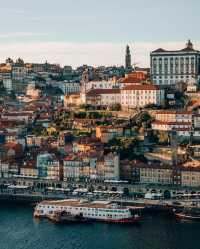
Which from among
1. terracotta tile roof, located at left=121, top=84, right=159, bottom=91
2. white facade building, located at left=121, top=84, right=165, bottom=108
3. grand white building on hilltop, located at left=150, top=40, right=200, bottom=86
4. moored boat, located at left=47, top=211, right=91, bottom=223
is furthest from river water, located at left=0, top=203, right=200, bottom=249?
grand white building on hilltop, located at left=150, top=40, right=200, bottom=86

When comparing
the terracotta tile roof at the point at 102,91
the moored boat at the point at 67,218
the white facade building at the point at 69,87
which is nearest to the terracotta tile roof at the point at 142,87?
the terracotta tile roof at the point at 102,91

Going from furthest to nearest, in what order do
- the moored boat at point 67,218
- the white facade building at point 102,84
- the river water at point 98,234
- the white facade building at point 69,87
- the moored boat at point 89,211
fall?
the white facade building at point 69,87, the white facade building at point 102,84, the moored boat at point 67,218, the moored boat at point 89,211, the river water at point 98,234

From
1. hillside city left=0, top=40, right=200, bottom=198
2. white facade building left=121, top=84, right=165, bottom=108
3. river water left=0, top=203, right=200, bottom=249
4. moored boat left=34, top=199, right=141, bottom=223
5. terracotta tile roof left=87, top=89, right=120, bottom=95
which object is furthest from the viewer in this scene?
terracotta tile roof left=87, top=89, right=120, bottom=95

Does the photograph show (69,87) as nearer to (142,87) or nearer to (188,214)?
(142,87)

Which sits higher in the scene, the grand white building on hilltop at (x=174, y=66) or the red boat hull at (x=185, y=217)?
the grand white building on hilltop at (x=174, y=66)

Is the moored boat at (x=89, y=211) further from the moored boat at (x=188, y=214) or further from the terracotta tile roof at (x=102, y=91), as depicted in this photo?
the terracotta tile roof at (x=102, y=91)

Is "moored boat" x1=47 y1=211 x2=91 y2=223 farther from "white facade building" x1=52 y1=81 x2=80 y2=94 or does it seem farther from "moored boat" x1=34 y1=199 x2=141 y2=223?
"white facade building" x1=52 y1=81 x2=80 y2=94

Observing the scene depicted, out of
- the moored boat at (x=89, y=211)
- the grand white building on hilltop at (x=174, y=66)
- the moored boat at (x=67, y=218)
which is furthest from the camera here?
the grand white building on hilltop at (x=174, y=66)

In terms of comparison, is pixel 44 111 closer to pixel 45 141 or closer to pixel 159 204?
pixel 45 141
